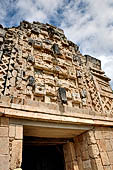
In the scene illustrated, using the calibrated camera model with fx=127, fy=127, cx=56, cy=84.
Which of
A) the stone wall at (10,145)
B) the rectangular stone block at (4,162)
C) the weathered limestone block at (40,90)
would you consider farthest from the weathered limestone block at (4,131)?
the weathered limestone block at (40,90)

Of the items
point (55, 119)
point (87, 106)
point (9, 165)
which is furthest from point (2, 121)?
point (87, 106)

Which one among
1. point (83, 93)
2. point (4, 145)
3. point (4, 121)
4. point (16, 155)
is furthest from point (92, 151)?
point (4, 121)

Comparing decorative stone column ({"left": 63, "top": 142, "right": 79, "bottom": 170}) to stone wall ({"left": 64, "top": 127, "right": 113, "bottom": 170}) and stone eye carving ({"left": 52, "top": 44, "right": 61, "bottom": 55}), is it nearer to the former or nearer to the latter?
stone wall ({"left": 64, "top": 127, "right": 113, "bottom": 170})

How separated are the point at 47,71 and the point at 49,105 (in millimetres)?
1578

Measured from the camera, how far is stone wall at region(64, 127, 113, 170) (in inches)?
127

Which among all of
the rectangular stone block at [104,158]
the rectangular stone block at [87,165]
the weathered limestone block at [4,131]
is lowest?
the rectangular stone block at [87,165]

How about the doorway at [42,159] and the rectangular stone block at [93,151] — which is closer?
the rectangular stone block at [93,151]

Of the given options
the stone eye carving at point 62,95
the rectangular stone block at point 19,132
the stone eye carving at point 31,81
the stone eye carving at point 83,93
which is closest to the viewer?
the rectangular stone block at point 19,132

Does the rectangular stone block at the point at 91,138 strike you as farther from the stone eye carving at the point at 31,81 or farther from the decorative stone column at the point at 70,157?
the stone eye carving at the point at 31,81

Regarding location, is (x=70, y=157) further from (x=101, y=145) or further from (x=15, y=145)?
(x=15, y=145)

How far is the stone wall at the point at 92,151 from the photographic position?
10.6 feet

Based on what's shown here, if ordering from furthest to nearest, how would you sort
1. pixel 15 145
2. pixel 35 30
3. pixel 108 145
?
pixel 35 30, pixel 108 145, pixel 15 145

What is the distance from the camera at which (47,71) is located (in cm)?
449

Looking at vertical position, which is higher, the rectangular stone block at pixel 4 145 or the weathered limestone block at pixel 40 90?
the weathered limestone block at pixel 40 90
